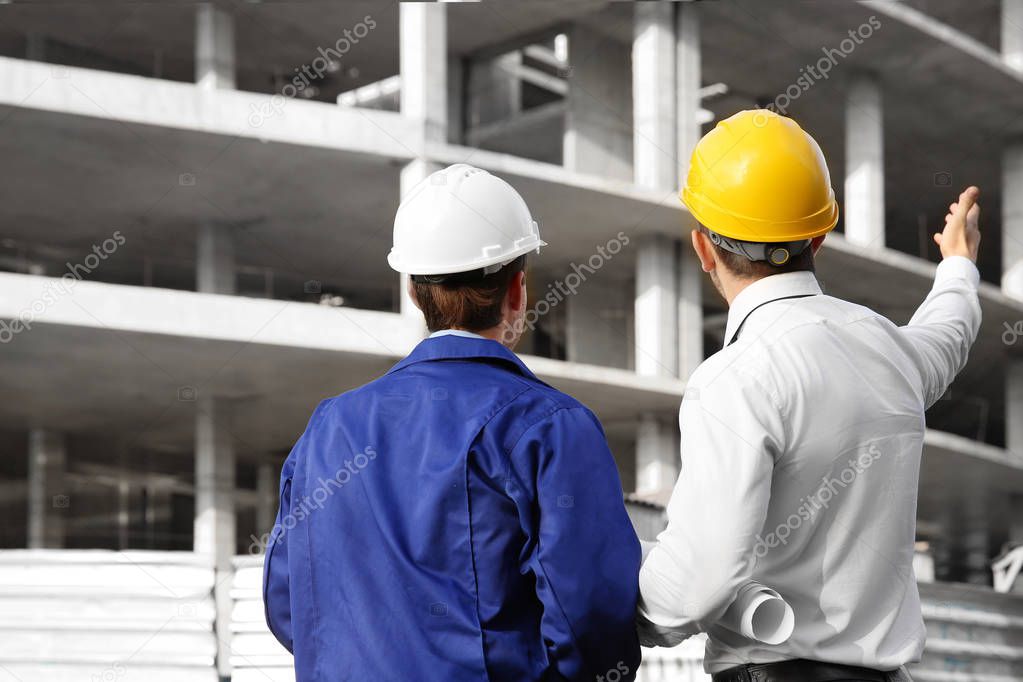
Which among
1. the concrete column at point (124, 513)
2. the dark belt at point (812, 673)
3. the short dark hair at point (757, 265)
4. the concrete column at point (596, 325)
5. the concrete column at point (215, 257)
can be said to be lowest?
the concrete column at point (124, 513)

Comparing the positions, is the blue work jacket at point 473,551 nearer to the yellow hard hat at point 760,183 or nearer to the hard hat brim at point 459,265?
the hard hat brim at point 459,265

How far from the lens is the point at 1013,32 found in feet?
80.8

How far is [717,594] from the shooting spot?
2.27 m

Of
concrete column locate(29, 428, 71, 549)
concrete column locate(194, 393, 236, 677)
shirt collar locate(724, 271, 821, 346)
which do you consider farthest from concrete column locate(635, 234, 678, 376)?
shirt collar locate(724, 271, 821, 346)

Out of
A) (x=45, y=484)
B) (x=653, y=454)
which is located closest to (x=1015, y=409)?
(x=653, y=454)

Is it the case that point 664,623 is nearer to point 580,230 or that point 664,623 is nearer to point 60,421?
point 580,230

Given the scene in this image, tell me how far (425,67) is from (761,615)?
1611 cm

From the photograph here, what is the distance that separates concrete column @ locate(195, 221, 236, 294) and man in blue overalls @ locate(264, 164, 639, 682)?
1772cm

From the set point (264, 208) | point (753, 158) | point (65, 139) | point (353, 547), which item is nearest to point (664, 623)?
point (353, 547)

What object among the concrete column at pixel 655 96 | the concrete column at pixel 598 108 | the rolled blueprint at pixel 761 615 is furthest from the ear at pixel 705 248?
the concrete column at pixel 598 108

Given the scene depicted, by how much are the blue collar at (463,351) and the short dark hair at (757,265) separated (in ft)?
1.57

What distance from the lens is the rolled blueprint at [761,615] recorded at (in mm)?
2287

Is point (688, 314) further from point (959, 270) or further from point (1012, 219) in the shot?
point (959, 270)

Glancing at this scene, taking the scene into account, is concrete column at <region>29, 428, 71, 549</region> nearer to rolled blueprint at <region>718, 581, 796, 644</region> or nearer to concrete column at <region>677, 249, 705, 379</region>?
concrete column at <region>677, 249, 705, 379</region>
